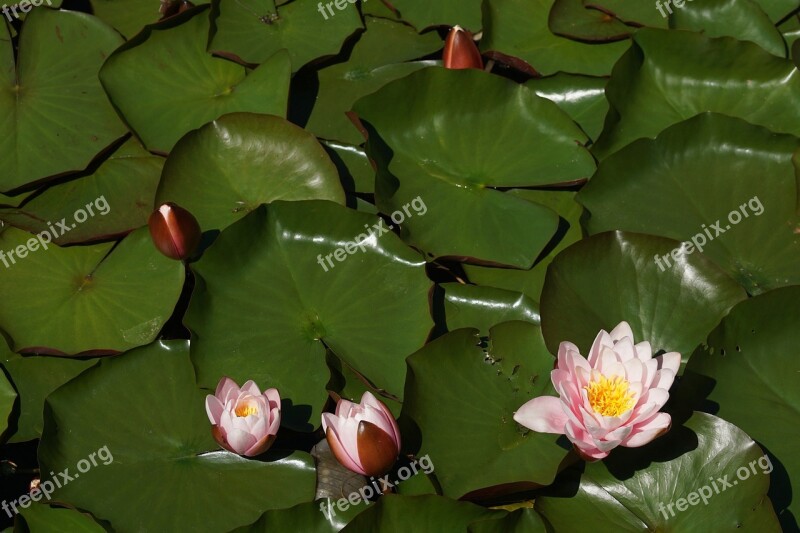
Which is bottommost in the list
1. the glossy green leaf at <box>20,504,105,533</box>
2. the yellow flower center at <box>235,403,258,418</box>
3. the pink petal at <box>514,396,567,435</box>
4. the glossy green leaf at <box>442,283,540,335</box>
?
the glossy green leaf at <box>20,504,105,533</box>

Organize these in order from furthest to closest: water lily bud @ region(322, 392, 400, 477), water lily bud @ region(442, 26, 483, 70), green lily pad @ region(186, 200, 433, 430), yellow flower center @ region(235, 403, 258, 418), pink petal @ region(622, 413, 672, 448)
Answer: water lily bud @ region(442, 26, 483, 70) < green lily pad @ region(186, 200, 433, 430) < yellow flower center @ region(235, 403, 258, 418) < water lily bud @ region(322, 392, 400, 477) < pink petal @ region(622, 413, 672, 448)

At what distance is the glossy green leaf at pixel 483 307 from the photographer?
2.00 m

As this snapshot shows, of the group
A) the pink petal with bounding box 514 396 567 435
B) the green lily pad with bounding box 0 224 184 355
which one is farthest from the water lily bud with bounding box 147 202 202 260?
the pink petal with bounding box 514 396 567 435

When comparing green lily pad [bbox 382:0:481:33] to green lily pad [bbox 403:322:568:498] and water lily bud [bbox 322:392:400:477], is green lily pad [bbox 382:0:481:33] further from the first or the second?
water lily bud [bbox 322:392:400:477]

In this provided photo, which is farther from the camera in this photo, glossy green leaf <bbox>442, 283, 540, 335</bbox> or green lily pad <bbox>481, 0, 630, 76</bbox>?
green lily pad <bbox>481, 0, 630, 76</bbox>

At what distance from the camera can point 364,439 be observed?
1.66 metres

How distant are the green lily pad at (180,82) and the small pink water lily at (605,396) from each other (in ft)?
4.18

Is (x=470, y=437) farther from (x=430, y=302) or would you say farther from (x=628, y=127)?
(x=628, y=127)

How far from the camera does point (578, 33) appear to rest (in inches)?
100

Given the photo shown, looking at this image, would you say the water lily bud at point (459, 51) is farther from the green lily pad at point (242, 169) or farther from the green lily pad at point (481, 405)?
the green lily pad at point (481, 405)

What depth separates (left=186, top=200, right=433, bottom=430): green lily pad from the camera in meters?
1.94

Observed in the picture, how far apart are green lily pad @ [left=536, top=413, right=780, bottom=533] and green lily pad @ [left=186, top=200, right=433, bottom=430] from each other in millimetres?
529

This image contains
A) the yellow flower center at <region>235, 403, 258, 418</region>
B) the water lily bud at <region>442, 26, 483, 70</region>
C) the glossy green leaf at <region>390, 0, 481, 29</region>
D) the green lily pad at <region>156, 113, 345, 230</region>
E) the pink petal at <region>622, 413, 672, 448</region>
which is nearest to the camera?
the pink petal at <region>622, 413, 672, 448</region>

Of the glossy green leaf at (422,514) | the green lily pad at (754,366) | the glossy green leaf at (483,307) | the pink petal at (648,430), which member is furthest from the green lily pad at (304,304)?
the green lily pad at (754,366)
